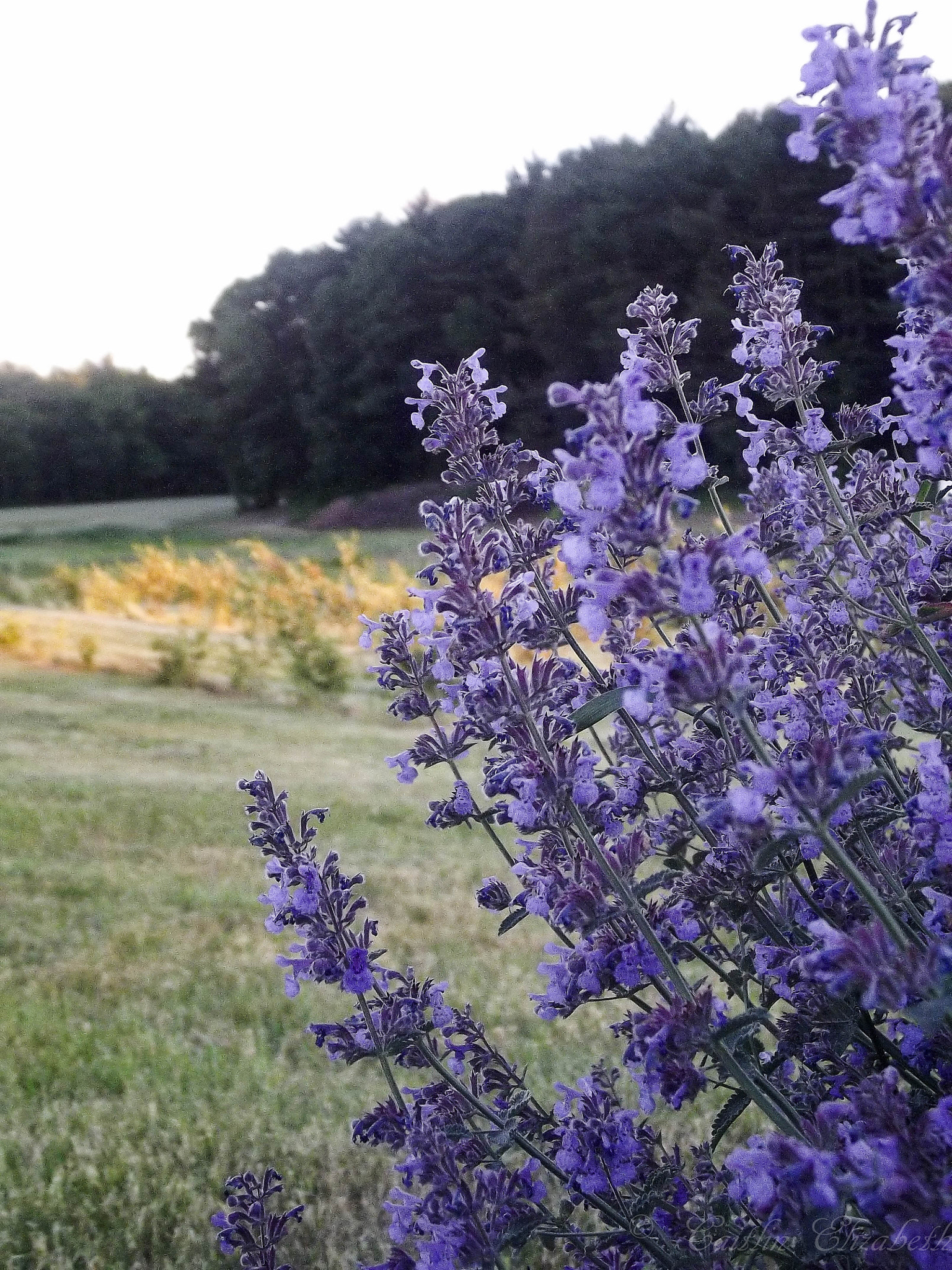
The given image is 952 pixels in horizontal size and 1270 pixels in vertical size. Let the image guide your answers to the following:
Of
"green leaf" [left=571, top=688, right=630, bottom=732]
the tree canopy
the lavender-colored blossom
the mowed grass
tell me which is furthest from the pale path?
"green leaf" [left=571, top=688, right=630, bottom=732]

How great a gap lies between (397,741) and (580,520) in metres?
5.13

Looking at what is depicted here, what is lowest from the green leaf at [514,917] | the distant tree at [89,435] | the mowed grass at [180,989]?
the mowed grass at [180,989]

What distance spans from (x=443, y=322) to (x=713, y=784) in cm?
1347

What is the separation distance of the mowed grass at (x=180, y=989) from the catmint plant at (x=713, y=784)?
0.80 metres

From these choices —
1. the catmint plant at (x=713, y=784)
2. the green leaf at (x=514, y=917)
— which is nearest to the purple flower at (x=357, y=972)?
the catmint plant at (x=713, y=784)

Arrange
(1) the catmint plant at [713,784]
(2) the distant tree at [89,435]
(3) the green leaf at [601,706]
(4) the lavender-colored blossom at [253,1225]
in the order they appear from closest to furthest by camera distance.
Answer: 1. (1) the catmint plant at [713,784]
2. (3) the green leaf at [601,706]
3. (4) the lavender-colored blossom at [253,1225]
4. (2) the distant tree at [89,435]

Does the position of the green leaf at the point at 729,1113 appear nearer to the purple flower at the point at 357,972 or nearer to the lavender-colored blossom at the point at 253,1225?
the purple flower at the point at 357,972

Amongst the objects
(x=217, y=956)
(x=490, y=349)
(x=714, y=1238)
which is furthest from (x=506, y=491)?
(x=490, y=349)

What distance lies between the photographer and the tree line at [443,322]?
8727mm

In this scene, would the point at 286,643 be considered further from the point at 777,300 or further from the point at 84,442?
the point at 777,300

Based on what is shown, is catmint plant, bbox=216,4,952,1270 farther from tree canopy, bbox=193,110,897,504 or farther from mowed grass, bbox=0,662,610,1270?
tree canopy, bbox=193,110,897,504

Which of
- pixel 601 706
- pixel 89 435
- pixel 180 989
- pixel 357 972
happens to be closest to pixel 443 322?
pixel 89 435

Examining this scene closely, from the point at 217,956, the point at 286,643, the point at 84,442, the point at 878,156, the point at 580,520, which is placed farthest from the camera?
the point at 84,442

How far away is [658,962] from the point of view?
953 millimetres
